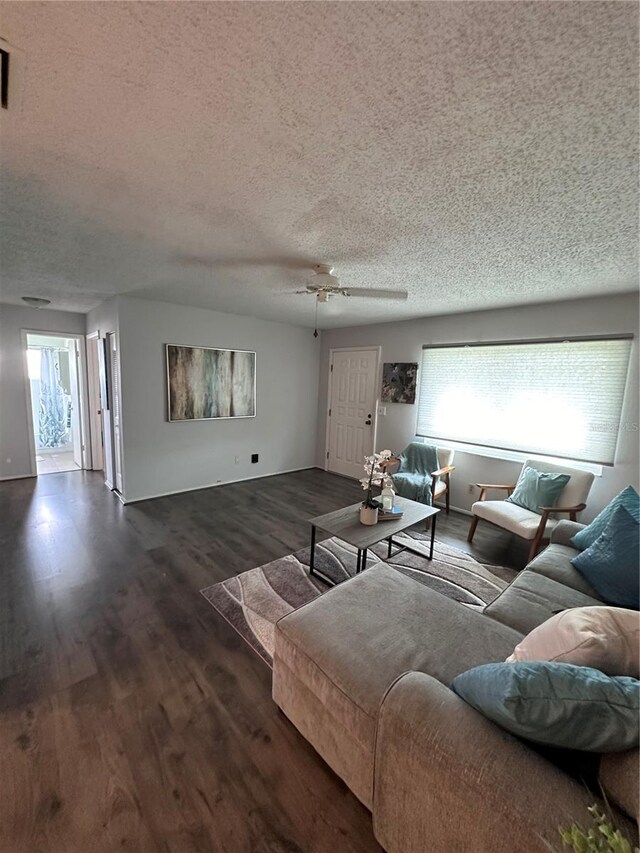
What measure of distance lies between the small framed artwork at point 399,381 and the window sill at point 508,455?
2.03ft

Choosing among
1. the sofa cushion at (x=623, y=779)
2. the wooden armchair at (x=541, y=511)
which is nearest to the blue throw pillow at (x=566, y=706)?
the sofa cushion at (x=623, y=779)

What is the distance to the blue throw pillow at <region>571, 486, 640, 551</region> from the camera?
2.01 m

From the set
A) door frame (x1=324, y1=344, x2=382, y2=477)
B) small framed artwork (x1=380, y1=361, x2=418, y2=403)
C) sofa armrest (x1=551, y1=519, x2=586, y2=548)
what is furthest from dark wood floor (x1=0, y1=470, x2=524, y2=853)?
door frame (x1=324, y1=344, x2=382, y2=477)

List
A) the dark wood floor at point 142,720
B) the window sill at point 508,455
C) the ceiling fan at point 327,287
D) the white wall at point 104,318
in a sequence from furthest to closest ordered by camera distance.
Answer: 1. the white wall at point 104,318
2. the window sill at point 508,455
3. the ceiling fan at point 327,287
4. the dark wood floor at point 142,720

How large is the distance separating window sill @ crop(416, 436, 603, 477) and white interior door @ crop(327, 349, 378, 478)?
3.13 feet

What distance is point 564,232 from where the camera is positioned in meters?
1.97

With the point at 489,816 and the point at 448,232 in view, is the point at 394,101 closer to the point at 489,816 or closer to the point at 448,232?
the point at 448,232

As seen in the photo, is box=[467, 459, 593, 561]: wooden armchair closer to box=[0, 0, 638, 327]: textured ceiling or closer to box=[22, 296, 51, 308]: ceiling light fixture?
box=[0, 0, 638, 327]: textured ceiling

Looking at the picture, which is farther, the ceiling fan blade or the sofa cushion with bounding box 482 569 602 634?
the ceiling fan blade

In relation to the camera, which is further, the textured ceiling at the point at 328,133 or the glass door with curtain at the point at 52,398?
the glass door with curtain at the point at 52,398

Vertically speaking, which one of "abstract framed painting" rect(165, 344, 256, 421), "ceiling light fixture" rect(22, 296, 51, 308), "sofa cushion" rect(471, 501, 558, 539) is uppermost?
"ceiling light fixture" rect(22, 296, 51, 308)

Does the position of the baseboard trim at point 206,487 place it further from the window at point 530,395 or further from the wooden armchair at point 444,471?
the window at point 530,395

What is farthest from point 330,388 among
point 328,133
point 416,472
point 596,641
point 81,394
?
point 596,641

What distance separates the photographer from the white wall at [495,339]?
3.15 metres
